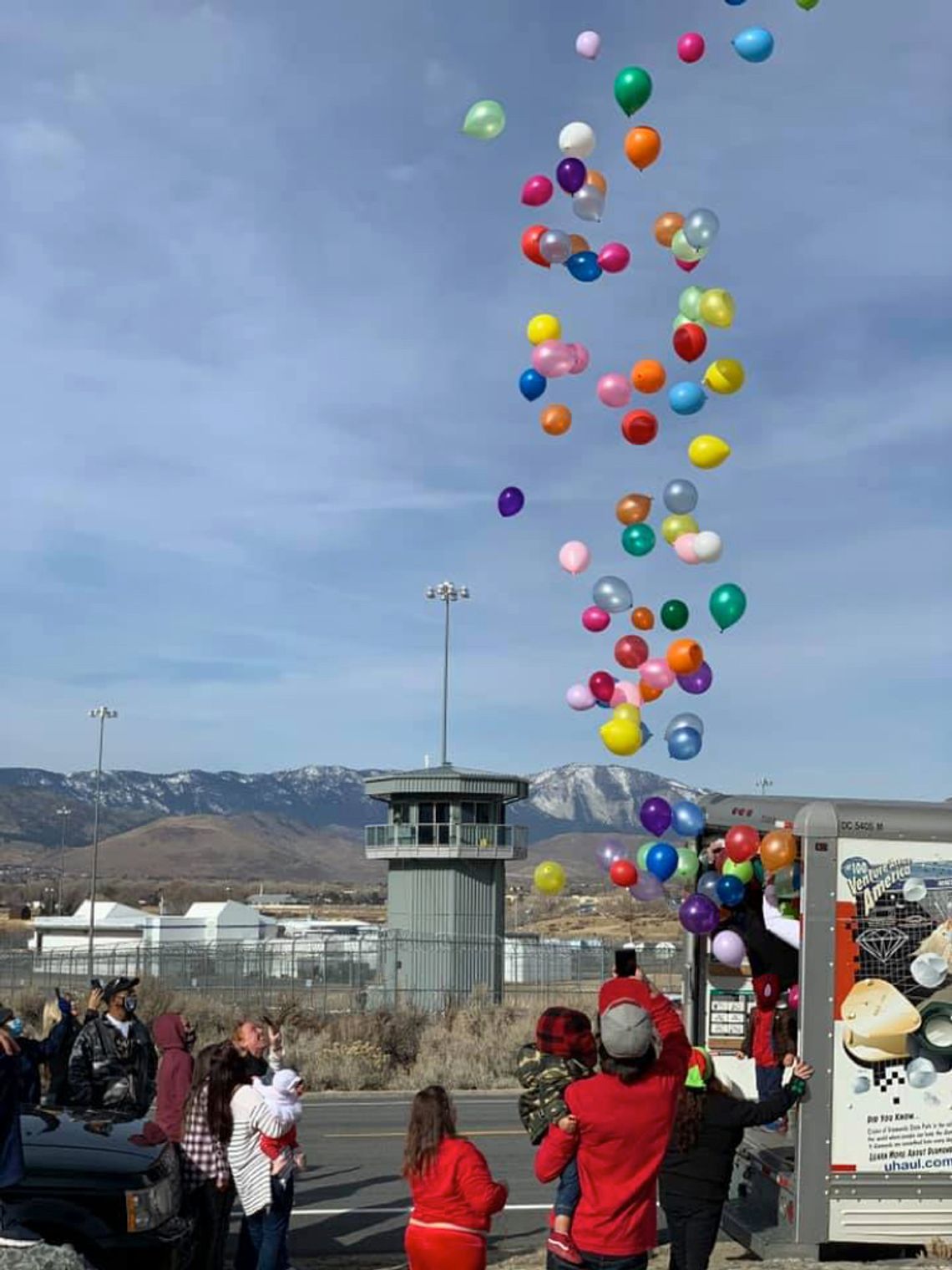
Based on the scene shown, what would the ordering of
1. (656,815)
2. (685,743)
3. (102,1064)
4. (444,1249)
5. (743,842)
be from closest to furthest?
(444,1249), (743,842), (656,815), (102,1064), (685,743)

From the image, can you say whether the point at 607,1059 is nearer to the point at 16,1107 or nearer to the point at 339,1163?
the point at 16,1107

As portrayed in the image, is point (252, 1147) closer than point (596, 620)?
Yes

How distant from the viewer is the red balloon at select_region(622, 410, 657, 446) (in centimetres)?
1203

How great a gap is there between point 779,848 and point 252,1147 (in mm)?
3479

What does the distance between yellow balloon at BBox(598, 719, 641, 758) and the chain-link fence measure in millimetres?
20750

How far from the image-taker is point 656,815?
35.0 feet

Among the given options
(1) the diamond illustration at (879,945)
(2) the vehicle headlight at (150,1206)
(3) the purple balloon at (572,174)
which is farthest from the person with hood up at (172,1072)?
(3) the purple balloon at (572,174)

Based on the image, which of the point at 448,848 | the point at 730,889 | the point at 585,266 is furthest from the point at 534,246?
the point at 448,848

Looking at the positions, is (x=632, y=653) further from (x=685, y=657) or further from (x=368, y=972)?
(x=368, y=972)

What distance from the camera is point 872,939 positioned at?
890cm

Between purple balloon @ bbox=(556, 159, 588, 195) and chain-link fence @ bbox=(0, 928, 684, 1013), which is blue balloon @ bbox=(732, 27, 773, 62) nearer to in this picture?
purple balloon @ bbox=(556, 159, 588, 195)

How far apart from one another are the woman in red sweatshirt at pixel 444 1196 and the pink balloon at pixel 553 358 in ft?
23.1

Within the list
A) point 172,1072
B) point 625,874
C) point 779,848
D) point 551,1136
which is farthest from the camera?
point 625,874

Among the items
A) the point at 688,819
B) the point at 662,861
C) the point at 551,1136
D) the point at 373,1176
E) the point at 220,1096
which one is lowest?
the point at 373,1176
